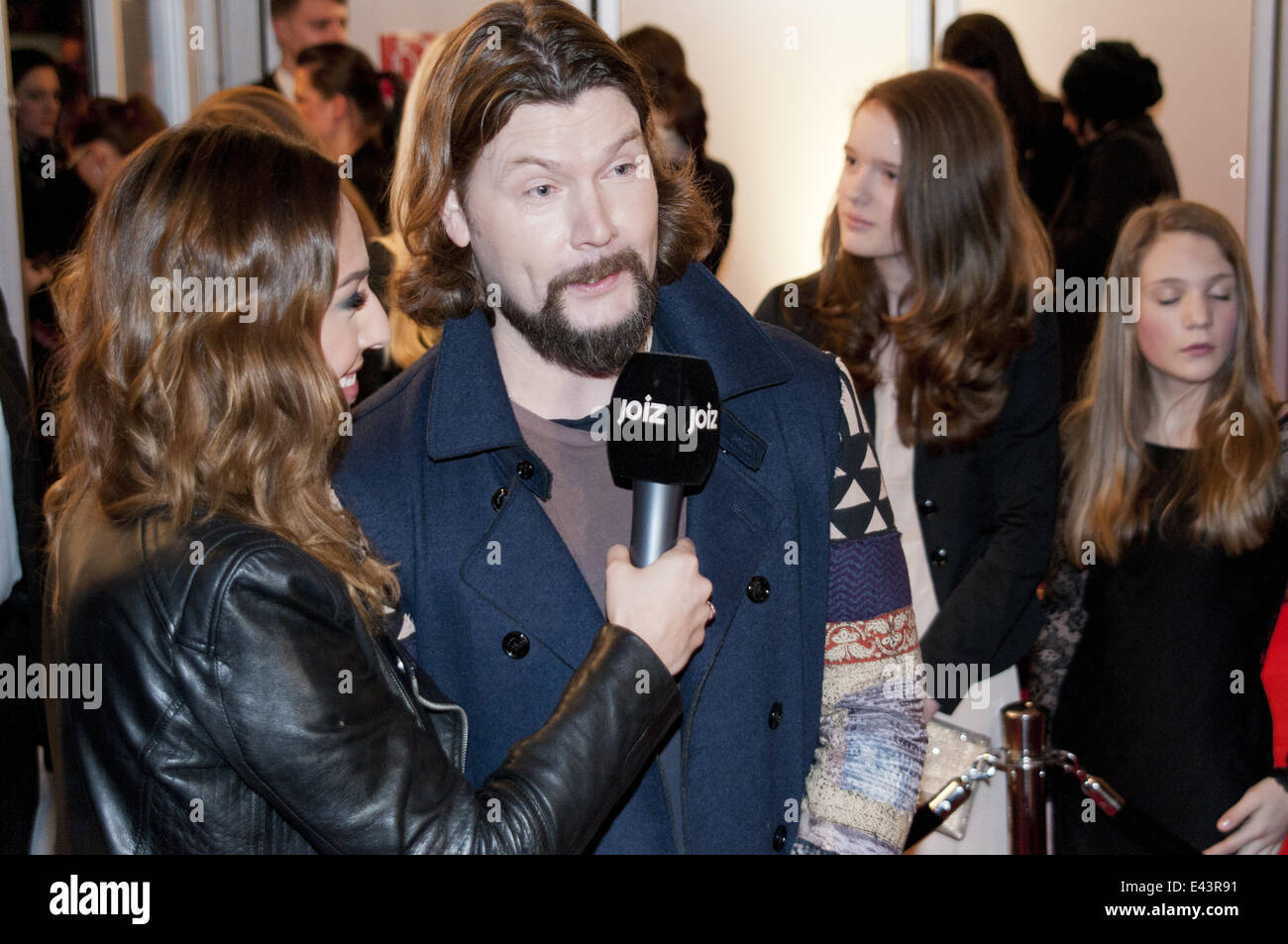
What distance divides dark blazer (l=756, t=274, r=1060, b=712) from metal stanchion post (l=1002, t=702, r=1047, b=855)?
666 mm

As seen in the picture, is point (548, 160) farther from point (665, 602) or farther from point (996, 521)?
point (996, 521)

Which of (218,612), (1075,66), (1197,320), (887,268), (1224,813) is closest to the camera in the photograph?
(218,612)

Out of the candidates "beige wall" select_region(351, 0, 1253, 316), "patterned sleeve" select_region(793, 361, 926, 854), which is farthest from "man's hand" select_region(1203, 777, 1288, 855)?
"beige wall" select_region(351, 0, 1253, 316)

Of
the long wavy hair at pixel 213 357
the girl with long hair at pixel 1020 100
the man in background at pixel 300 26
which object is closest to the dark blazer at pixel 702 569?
the long wavy hair at pixel 213 357

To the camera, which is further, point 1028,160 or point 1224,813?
point 1028,160

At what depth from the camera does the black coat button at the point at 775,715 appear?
1783mm

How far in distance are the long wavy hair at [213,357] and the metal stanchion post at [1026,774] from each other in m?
1.15

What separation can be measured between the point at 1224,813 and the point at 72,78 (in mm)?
4997

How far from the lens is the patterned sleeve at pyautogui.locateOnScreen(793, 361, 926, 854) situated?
177 cm

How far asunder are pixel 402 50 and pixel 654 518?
14.1ft

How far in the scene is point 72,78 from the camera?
5.33 metres

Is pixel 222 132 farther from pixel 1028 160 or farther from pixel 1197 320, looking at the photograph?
pixel 1028 160

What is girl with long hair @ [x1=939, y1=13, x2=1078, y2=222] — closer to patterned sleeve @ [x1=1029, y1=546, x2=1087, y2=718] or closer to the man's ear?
patterned sleeve @ [x1=1029, y1=546, x2=1087, y2=718]
